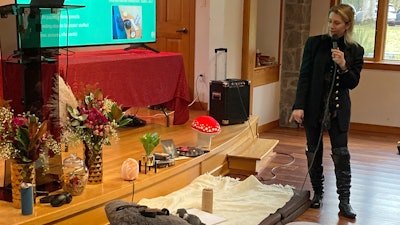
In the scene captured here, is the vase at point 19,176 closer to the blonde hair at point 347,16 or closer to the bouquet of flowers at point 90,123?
the bouquet of flowers at point 90,123

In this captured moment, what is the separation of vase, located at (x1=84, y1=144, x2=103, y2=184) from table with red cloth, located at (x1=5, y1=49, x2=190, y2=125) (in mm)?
851

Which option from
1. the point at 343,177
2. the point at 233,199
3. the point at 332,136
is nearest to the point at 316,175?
the point at 343,177

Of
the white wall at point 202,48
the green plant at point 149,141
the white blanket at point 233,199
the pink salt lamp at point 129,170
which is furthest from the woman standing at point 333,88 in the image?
the white wall at point 202,48

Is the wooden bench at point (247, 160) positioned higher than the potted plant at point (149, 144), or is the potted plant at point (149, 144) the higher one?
the potted plant at point (149, 144)

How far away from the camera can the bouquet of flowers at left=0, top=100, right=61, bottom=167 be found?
8.98ft

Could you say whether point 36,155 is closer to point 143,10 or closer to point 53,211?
point 53,211

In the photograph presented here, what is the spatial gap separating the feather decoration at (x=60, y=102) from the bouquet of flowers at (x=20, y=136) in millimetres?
310

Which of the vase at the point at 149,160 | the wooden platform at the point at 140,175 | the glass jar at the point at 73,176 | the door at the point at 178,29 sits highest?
the door at the point at 178,29

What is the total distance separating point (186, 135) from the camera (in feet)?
15.8

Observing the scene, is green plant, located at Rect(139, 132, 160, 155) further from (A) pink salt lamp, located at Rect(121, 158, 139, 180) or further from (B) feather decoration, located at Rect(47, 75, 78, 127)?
A: (B) feather decoration, located at Rect(47, 75, 78, 127)

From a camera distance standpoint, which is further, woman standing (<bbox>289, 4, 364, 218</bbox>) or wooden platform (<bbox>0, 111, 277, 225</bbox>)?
woman standing (<bbox>289, 4, 364, 218</bbox>)

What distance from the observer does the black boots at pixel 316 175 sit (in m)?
3.90

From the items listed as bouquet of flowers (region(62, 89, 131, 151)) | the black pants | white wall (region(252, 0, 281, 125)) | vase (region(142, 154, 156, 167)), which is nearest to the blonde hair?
the black pants

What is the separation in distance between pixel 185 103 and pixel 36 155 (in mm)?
2501
